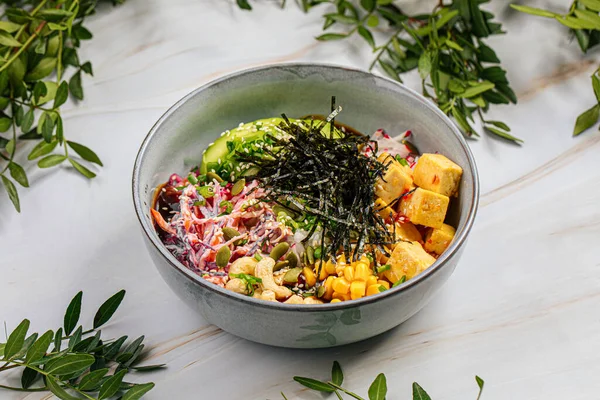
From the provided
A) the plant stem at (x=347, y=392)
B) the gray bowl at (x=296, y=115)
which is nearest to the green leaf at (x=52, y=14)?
the gray bowl at (x=296, y=115)

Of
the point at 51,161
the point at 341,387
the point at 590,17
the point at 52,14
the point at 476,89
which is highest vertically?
the point at 52,14

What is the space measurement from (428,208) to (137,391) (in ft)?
3.30

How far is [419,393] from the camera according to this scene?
6.57ft

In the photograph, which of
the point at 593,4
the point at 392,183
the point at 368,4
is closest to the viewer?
the point at 392,183

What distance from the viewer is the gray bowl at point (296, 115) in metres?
1.98

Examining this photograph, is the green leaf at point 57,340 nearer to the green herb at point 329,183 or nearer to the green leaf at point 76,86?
the green herb at point 329,183

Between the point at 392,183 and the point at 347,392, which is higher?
the point at 392,183

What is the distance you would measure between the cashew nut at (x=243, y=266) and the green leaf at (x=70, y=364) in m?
0.46

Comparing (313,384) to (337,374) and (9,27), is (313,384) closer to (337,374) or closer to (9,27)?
(337,374)

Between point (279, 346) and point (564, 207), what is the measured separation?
1.20 meters

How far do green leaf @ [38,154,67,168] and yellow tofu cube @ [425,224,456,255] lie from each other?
1.39 meters

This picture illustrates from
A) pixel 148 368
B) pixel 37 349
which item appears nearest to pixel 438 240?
pixel 148 368

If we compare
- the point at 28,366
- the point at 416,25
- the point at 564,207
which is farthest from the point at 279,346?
the point at 416,25

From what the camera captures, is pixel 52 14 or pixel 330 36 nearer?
pixel 52 14
